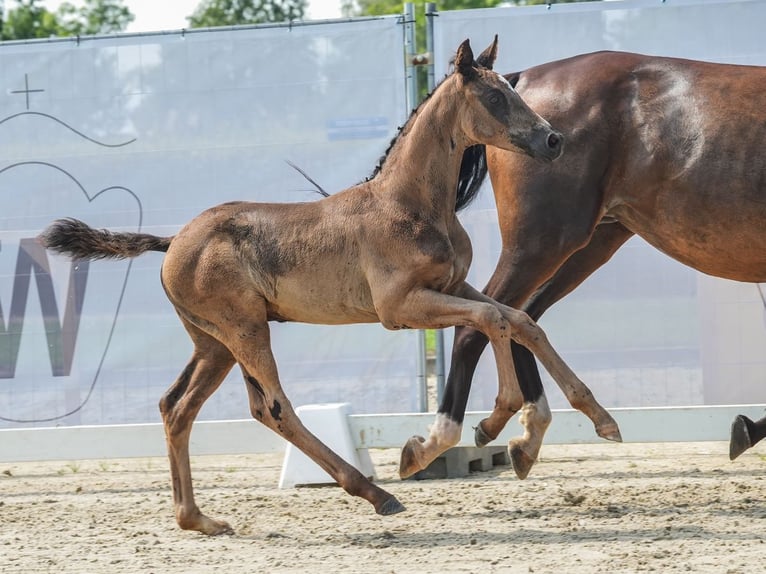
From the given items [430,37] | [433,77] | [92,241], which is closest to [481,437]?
[92,241]

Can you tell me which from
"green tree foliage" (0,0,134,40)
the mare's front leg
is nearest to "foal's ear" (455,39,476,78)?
the mare's front leg

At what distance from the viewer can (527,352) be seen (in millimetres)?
5781

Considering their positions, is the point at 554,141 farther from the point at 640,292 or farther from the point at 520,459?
the point at 640,292

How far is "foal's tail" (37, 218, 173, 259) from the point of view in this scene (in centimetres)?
535

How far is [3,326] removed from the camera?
7.21 metres

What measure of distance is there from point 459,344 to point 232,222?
4.10 ft

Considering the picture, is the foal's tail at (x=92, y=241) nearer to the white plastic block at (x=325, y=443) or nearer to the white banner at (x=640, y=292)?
the white plastic block at (x=325, y=443)

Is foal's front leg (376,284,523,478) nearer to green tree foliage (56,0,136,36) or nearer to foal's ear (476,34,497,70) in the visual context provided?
foal's ear (476,34,497,70)

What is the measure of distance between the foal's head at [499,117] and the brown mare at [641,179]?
0.89 m

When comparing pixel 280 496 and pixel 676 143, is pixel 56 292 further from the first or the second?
pixel 676 143

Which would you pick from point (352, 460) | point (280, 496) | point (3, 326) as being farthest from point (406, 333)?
point (3, 326)

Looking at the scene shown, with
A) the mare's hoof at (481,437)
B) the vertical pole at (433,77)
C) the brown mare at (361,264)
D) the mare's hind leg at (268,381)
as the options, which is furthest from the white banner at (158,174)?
the mare's hind leg at (268,381)

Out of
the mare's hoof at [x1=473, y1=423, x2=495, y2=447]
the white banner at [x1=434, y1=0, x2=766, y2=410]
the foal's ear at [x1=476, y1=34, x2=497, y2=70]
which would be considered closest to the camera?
the foal's ear at [x1=476, y1=34, x2=497, y2=70]

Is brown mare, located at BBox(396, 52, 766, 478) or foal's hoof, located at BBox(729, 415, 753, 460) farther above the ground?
brown mare, located at BBox(396, 52, 766, 478)
